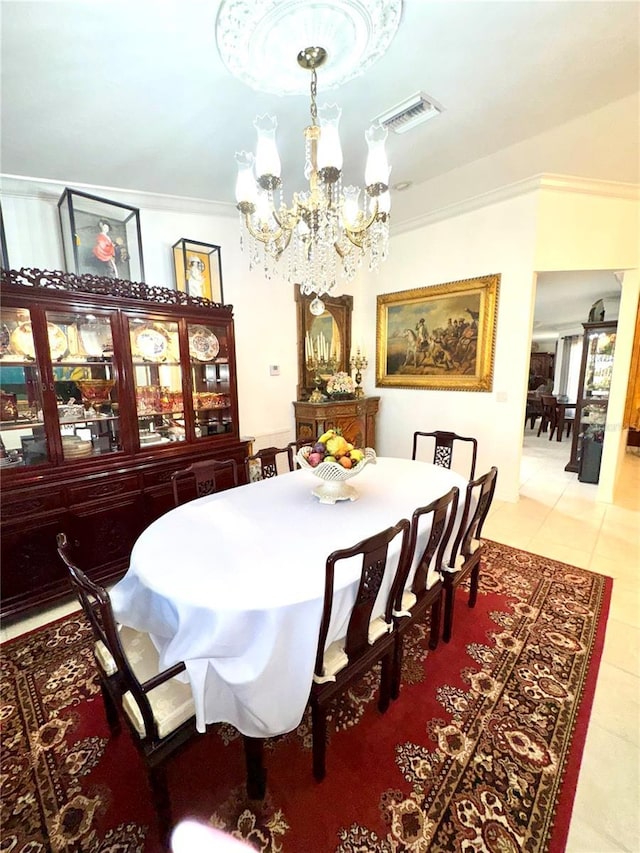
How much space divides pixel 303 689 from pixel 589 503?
3.99 meters

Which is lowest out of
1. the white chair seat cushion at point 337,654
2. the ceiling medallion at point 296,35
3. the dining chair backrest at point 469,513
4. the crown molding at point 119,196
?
the white chair seat cushion at point 337,654

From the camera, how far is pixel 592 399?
185 inches

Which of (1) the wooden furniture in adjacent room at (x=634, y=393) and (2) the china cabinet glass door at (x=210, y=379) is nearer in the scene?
(2) the china cabinet glass door at (x=210, y=379)

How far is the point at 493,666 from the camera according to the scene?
5.91 ft

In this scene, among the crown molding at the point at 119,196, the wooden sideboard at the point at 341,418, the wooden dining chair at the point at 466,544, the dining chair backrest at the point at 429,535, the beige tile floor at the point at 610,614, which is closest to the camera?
the beige tile floor at the point at 610,614

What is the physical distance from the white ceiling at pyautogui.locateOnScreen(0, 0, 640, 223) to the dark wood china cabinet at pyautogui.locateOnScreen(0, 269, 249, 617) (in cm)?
89

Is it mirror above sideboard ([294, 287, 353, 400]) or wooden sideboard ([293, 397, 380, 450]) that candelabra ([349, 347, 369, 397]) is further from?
wooden sideboard ([293, 397, 380, 450])

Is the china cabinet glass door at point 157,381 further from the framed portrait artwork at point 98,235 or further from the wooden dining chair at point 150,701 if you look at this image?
the wooden dining chair at point 150,701

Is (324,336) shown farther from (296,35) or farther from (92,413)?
(296,35)

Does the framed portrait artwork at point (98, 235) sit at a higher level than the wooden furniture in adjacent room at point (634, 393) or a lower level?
higher

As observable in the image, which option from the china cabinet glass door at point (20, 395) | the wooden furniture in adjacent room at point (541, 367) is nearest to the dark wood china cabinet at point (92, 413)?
the china cabinet glass door at point (20, 395)

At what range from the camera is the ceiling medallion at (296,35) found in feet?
4.78

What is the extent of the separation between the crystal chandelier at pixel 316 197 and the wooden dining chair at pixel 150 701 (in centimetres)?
177

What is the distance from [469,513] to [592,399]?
4.10m
